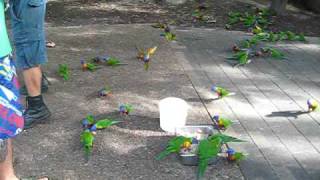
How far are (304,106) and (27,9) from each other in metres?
2.37

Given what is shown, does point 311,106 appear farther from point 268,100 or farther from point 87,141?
point 87,141

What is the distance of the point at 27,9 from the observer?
134 inches

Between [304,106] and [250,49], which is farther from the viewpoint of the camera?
[250,49]

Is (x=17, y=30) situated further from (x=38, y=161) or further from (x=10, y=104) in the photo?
(x=10, y=104)

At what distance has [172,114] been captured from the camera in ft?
11.7

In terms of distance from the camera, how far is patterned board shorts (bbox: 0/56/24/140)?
2369 millimetres

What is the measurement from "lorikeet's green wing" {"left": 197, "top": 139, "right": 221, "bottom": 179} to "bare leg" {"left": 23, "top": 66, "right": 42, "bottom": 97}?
1.27m

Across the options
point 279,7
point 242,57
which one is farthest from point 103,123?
point 279,7

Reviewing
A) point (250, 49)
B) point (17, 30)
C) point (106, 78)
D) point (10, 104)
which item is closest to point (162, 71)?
point (106, 78)

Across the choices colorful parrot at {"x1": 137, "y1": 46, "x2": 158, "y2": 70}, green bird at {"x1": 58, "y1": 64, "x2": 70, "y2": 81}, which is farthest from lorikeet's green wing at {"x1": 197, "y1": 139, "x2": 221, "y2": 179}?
colorful parrot at {"x1": 137, "y1": 46, "x2": 158, "y2": 70}


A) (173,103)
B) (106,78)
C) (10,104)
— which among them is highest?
(10,104)

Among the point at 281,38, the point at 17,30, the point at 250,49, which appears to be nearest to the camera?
the point at 17,30

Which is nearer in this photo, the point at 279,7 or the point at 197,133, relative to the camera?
the point at 197,133

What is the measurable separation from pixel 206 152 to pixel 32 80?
136 centimetres
